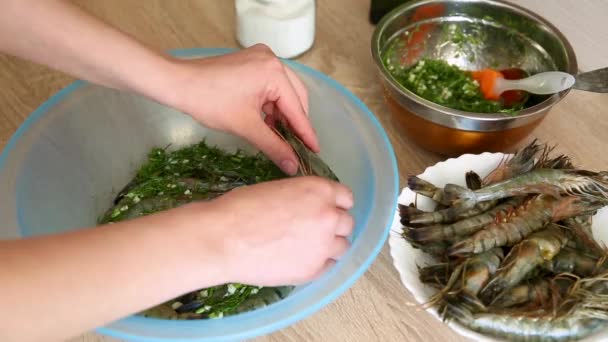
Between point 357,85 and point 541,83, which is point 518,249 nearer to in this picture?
point 541,83

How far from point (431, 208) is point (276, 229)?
342mm

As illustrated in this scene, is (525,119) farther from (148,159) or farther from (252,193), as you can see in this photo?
(148,159)

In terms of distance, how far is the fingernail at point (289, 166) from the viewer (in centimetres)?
80

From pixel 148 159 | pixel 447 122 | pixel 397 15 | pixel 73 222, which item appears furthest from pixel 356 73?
pixel 73 222

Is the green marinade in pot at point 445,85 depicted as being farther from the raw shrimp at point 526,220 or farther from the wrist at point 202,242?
the wrist at point 202,242

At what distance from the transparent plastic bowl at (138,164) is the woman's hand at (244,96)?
0.08 meters

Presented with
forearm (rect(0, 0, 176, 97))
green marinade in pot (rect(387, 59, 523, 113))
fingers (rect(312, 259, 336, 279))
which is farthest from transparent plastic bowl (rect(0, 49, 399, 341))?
green marinade in pot (rect(387, 59, 523, 113))

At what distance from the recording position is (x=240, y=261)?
58 centimetres

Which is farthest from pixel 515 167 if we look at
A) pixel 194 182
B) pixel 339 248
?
pixel 194 182

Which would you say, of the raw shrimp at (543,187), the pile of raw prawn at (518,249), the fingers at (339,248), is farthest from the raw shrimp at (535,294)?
the fingers at (339,248)

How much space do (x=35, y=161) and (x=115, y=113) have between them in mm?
170

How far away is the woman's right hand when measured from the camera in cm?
57

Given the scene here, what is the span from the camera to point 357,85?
1152 mm

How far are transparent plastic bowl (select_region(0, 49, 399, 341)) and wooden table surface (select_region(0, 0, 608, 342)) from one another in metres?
0.16
